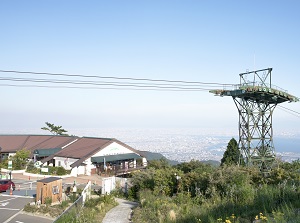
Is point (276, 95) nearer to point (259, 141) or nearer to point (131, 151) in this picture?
point (259, 141)

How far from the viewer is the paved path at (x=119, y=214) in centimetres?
1323

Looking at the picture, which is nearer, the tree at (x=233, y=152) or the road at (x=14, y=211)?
the road at (x=14, y=211)

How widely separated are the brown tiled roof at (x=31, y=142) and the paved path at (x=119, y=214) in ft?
89.5

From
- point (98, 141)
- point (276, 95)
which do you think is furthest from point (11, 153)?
point (276, 95)

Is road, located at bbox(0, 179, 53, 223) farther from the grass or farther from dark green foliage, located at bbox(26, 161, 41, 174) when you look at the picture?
the grass

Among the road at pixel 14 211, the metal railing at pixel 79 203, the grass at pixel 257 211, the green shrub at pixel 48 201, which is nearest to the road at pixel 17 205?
the road at pixel 14 211

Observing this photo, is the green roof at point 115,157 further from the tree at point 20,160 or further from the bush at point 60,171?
the tree at point 20,160

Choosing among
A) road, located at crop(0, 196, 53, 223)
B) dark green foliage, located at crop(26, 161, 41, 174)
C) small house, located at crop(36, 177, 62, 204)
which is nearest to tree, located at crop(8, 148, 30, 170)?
dark green foliage, located at crop(26, 161, 41, 174)

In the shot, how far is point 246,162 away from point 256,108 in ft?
19.7

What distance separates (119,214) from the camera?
1448 cm

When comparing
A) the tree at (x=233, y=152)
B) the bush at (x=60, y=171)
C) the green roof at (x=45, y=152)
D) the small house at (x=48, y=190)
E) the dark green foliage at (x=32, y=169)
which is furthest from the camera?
the green roof at (x=45, y=152)

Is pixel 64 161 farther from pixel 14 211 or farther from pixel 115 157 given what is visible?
pixel 14 211

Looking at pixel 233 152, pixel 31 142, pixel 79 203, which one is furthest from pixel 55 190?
pixel 31 142

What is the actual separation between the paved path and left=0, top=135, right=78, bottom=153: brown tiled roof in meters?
27.3
